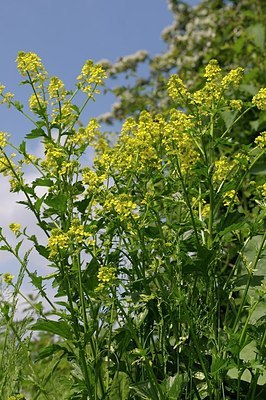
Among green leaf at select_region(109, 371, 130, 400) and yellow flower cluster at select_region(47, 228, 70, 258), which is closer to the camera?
yellow flower cluster at select_region(47, 228, 70, 258)

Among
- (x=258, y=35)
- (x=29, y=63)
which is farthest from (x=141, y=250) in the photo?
(x=258, y=35)

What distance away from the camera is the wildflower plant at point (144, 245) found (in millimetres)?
2105

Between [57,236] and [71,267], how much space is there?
0.62ft

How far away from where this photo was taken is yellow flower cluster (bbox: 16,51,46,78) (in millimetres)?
2393

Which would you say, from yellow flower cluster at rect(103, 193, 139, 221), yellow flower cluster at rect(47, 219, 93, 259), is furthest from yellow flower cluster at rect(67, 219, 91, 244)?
Answer: yellow flower cluster at rect(103, 193, 139, 221)

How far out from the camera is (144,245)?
2.11 metres

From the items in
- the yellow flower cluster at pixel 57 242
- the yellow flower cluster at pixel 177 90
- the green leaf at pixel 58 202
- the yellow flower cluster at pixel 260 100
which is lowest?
the yellow flower cluster at pixel 57 242

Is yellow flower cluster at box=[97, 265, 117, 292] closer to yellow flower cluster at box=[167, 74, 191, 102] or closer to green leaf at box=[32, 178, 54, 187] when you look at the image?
green leaf at box=[32, 178, 54, 187]

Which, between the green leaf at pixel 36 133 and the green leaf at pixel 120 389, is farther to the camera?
the green leaf at pixel 120 389

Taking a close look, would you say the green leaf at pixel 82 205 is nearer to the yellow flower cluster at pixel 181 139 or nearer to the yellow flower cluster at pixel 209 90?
the yellow flower cluster at pixel 181 139

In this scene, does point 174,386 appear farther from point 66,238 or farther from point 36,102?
point 36,102

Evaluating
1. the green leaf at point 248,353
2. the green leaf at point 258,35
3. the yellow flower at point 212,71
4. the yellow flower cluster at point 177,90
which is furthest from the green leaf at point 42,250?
the green leaf at point 258,35

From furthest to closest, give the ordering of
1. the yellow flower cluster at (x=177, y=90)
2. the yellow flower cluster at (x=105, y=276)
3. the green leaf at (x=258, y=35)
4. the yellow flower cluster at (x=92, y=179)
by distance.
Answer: the green leaf at (x=258, y=35) < the yellow flower cluster at (x=177, y=90) < the yellow flower cluster at (x=92, y=179) < the yellow flower cluster at (x=105, y=276)

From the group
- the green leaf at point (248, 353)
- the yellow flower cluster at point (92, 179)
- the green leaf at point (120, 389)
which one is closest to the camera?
the yellow flower cluster at point (92, 179)
